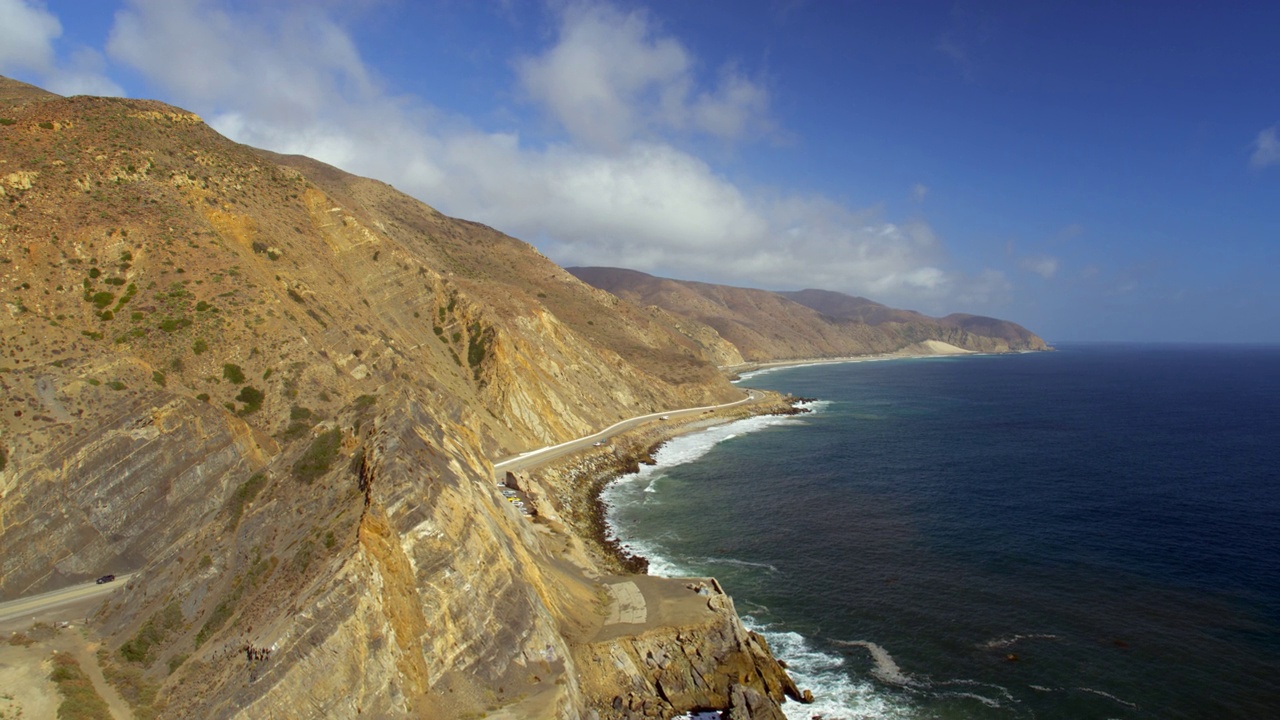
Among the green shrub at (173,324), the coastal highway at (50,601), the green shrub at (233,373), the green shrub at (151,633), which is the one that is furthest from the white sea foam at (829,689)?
the green shrub at (173,324)

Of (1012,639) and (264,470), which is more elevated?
(264,470)

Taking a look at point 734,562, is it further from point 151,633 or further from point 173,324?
point 173,324

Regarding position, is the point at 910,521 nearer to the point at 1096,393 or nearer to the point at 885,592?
the point at 885,592

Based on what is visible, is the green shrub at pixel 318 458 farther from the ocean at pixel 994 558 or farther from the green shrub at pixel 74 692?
the ocean at pixel 994 558

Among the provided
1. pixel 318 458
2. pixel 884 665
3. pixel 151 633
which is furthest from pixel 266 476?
pixel 884 665

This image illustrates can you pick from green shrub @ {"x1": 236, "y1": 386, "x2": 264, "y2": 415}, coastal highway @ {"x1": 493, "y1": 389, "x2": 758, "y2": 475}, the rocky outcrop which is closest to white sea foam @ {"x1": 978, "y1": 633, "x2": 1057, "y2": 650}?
the rocky outcrop

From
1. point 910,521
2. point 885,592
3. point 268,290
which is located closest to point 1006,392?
point 910,521
